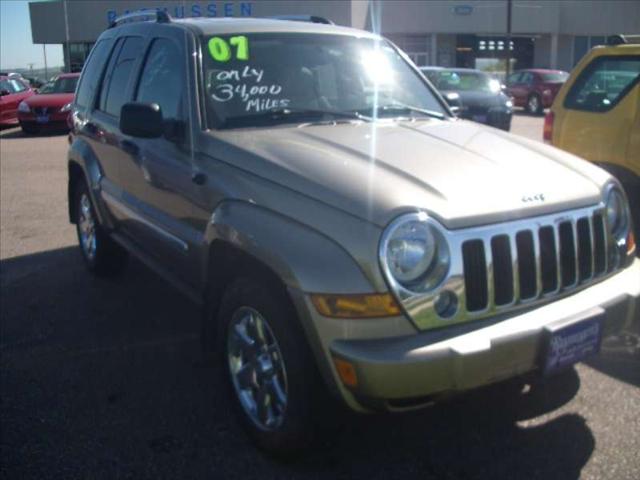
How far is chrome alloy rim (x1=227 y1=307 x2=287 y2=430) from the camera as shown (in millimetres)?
3264

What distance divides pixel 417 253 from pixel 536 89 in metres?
24.8

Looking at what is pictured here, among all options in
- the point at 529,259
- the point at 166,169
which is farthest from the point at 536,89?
the point at 529,259

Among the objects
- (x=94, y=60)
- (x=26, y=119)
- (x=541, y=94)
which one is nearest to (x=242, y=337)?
(x=94, y=60)

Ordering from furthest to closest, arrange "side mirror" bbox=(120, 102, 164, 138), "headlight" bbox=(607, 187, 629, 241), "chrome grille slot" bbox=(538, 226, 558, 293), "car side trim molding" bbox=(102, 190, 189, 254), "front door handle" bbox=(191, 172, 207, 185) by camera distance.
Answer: "car side trim molding" bbox=(102, 190, 189, 254)
"side mirror" bbox=(120, 102, 164, 138)
"front door handle" bbox=(191, 172, 207, 185)
"headlight" bbox=(607, 187, 629, 241)
"chrome grille slot" bbox=(538, 226, 558, 293)

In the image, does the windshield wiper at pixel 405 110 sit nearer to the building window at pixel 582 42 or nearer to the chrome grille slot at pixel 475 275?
the chrome grille slot at pixel 475 275

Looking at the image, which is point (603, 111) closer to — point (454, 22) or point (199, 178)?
point (199, 178)

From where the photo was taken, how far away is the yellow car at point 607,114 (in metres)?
5.88

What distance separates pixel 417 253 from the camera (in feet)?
9.46

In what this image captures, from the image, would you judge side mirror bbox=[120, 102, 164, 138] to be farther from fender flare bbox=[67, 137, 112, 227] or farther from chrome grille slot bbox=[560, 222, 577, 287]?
chrome grille slot bbox=[560, 222, 577, 287]

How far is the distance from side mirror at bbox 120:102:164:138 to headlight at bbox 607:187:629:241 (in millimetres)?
2288

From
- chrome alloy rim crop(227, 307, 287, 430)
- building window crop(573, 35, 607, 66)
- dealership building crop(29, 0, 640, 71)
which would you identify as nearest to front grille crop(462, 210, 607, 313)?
chrome alloy rim crop(227, 307, 287, 430)

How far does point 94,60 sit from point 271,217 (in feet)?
11.3

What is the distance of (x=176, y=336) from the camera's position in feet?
16.1

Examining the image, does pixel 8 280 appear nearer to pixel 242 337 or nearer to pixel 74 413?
pixel 74 413
